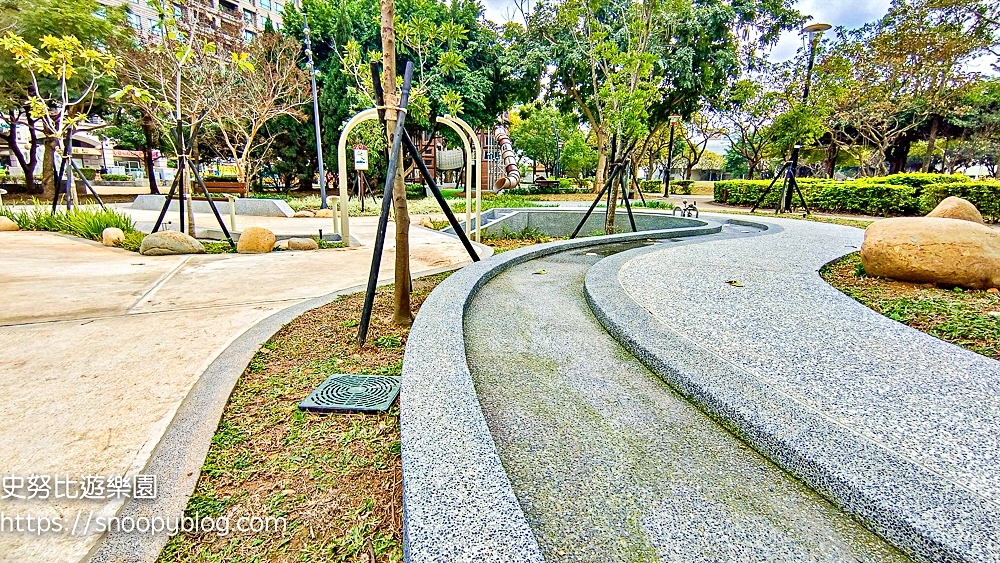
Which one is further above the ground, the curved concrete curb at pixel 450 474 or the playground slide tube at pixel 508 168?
the playground slide tube at pixel 508 168

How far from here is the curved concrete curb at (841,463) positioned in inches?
50.1

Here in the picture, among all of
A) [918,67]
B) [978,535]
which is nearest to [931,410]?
[978,535]

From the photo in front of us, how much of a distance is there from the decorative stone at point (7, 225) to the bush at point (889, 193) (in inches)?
786

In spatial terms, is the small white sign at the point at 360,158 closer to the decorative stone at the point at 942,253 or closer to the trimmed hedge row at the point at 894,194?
the decorative stone at the point at 942,253

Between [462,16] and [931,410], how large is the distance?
22.2 m

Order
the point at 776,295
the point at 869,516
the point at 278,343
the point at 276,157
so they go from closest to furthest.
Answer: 1. the point at 869,516
2. the point at 278,343
3. the point at 776,295
4. the point at 276,157

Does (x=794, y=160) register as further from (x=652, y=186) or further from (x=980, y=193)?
(x=652, y=186)

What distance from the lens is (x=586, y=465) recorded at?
1710mm

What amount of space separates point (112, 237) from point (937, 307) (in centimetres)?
1014

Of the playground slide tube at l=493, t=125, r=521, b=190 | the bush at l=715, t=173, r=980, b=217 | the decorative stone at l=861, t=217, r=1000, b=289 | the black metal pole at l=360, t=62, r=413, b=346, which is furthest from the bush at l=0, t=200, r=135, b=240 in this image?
the bush at l=715, t=173, r=980, b=217

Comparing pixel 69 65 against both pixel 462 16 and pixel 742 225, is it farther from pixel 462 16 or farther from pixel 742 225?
pixel 462 16

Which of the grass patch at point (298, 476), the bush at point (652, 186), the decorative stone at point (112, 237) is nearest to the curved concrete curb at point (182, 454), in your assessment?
the grass patch at point (298, 476)

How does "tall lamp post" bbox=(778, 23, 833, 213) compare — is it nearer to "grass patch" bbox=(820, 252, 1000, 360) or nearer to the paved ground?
"grass patch" bbox=(820, 252, 1000, 360)

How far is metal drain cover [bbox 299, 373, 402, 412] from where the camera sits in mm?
2127
